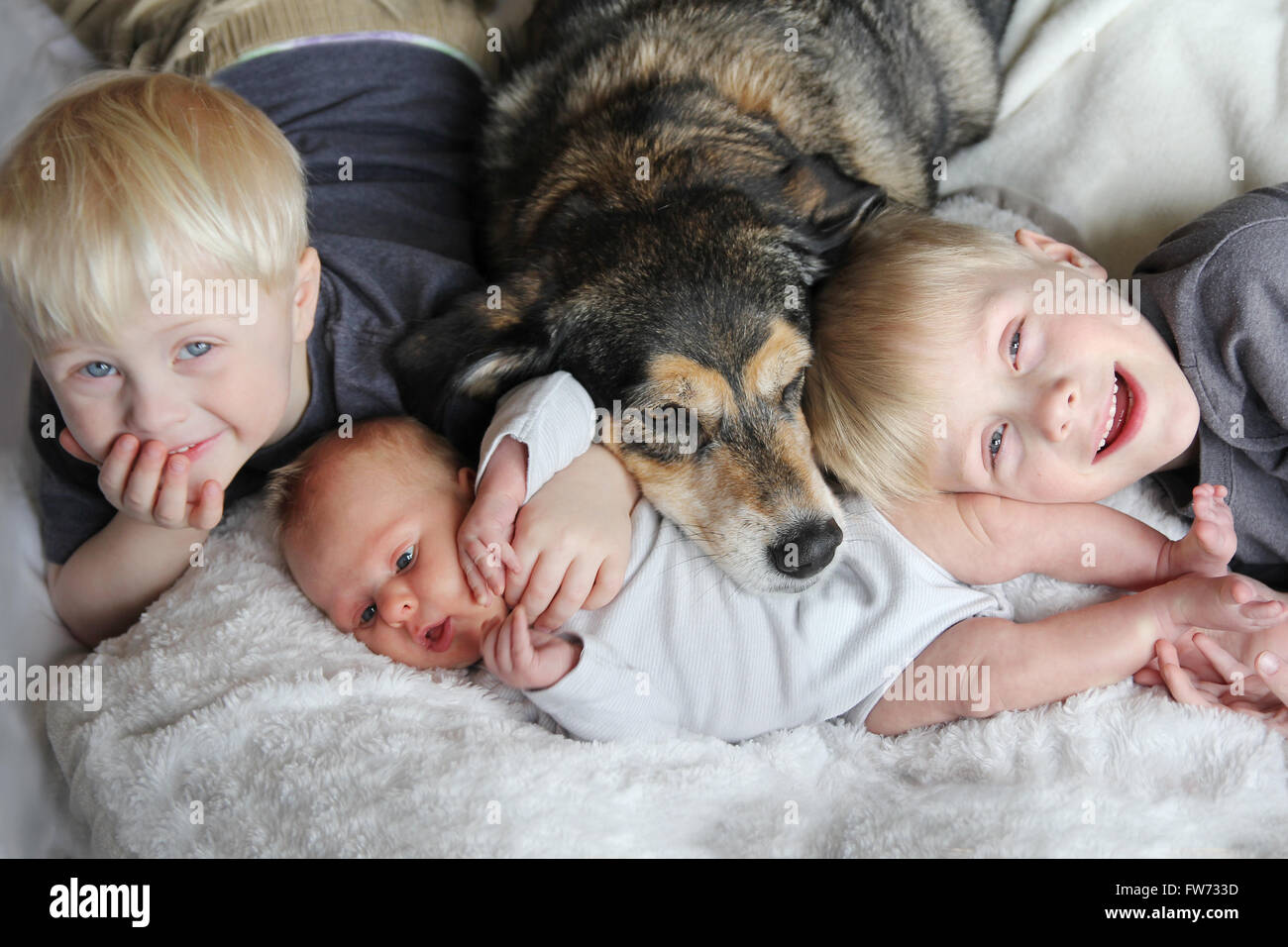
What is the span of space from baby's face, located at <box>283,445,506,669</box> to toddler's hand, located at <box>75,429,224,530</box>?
19 centimetres

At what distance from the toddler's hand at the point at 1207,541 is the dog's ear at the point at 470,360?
1.25m

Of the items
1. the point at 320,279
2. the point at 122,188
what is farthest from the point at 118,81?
the point at 320,279

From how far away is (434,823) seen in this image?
5.20ft

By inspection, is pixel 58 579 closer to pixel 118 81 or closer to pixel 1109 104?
pixel 118 81

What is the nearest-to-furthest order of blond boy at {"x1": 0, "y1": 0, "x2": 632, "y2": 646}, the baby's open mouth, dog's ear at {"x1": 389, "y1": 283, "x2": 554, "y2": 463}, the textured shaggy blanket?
the textured shaggy blanket < blond boy at {"x1": 0, "y1": 0, "x2": 632, "y2": 646} < the baby's open mouth < dog's ear at {"x1": 389, "y1": 283, "x2": 554, "y2": 463}

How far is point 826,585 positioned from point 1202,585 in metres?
0.65

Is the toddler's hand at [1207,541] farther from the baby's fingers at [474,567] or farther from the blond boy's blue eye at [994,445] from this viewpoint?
the baby's fingers at [474,567]

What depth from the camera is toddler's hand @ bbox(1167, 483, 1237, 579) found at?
6.04 feet

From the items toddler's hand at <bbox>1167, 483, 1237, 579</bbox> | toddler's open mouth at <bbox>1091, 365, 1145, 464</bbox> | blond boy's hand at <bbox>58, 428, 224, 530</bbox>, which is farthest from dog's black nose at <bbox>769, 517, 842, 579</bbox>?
blond boy's hand at <bbox>58, 428, 224, 530</bbox>

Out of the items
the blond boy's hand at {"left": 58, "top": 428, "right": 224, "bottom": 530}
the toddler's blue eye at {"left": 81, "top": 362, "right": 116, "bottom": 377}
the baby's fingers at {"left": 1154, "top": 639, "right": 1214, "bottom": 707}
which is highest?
the toddler's blue eye at {"left": 81, "top": 362, "right": 116, "bottom": 377}

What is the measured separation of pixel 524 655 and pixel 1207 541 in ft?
4.00

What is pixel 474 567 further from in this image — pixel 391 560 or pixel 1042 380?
pixel 1042 380

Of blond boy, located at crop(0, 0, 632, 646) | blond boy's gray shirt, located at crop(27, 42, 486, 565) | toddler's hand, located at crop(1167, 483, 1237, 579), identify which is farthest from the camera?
blond boy's gray shirt, located at crop(27, 42, 486, 565)

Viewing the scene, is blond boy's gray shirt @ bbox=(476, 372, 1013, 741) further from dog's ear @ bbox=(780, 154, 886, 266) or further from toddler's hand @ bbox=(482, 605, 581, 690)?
dog's ear @ bbox=(780, 154, 886, 266)
